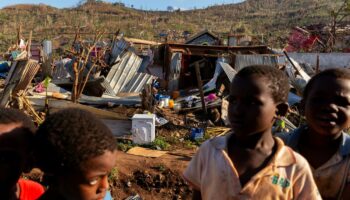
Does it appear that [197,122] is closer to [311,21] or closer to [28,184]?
[28,184]

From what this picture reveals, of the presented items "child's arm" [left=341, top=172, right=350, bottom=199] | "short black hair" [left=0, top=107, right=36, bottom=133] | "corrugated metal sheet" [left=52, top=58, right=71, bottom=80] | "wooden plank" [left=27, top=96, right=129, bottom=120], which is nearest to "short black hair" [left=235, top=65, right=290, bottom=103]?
"child's arm" [left=341, top=172, right=350, bottom=199]

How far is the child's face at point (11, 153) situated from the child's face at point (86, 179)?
230 mm

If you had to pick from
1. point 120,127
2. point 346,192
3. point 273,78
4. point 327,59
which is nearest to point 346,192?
point 346,192

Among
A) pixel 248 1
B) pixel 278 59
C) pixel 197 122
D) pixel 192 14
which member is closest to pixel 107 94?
pixel 197 122

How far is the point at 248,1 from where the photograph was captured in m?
55.3

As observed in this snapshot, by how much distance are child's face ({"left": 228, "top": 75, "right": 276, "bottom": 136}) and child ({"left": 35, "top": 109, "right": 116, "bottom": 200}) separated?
0.66 m

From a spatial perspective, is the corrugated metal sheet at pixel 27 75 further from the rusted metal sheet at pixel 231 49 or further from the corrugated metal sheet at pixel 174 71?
the rusted metal sheet at pixel 231 49

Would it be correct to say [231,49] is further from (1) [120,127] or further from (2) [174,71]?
(1) [120,127]

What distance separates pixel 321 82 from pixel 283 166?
50 cm

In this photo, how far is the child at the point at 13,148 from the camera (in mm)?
1512

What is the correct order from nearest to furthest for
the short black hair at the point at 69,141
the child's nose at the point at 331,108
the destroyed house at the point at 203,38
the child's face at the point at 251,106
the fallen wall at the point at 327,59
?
the short black hair at the point at 69,141
the child's face at the point at 251,106
the child's nose at the point at 331,108
the fallen wall at the point at 327,59
the destroyed house at the point at 203,38

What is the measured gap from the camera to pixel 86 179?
1.38 meters

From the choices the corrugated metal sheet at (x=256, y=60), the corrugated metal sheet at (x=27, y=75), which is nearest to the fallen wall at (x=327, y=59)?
the corrugated metal sheet at (x=256, y=60)

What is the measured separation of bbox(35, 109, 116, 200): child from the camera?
1332 mm
